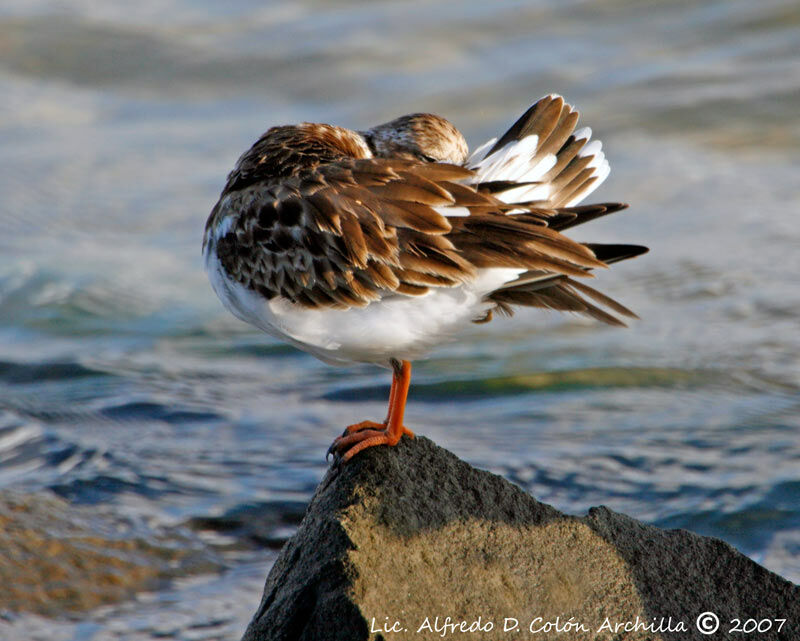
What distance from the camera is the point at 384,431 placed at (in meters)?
4.00

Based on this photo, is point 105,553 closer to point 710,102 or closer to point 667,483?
point 667,483

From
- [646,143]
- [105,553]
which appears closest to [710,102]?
[646,143]

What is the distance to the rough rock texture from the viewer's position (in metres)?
3.29

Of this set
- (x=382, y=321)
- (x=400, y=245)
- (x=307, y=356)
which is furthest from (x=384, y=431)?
(x=307, y=356)

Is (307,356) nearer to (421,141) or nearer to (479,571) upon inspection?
(421,141)

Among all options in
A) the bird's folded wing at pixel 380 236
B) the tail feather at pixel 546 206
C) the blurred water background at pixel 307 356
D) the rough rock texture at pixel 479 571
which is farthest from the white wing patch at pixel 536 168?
the blurred water background at pixel 307 356

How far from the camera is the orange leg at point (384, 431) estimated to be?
12.8 ft

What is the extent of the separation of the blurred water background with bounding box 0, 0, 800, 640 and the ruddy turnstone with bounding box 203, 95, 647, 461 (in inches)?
65.5

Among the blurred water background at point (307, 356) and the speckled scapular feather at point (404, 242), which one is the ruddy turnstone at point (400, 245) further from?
the blurred water background at point (307, 356)

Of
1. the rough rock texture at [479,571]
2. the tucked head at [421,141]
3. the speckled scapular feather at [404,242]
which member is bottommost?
the rough rock texture at [479,571]

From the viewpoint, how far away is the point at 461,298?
379 centimetres

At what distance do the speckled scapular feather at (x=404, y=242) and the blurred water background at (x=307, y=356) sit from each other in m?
1.72

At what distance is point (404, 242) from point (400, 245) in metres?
0.02

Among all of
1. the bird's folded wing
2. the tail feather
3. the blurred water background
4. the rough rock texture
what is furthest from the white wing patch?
the blurred water background
